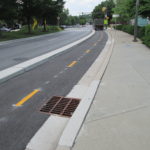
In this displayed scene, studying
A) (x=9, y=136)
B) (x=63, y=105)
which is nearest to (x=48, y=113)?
(x=63, y=105)

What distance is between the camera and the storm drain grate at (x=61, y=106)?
170 inches

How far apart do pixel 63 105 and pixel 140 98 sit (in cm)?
197

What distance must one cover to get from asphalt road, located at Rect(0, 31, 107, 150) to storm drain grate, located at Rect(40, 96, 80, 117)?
0.18m

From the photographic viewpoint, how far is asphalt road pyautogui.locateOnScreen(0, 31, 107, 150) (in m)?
3.34

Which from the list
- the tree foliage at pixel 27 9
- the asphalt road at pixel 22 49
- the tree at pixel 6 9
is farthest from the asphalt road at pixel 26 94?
the tree foliage at pixel 27 9

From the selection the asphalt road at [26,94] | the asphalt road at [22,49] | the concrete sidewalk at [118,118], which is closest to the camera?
the concrete sidewalk at [118,118]

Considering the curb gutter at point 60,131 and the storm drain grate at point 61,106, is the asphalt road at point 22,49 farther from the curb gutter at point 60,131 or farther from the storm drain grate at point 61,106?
the curb gutter at point 60,131

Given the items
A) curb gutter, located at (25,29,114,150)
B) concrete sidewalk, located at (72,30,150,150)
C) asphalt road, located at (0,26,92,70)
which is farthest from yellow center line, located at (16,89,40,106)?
asphalt road, located at (0,26,92,70)

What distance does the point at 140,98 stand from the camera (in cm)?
462

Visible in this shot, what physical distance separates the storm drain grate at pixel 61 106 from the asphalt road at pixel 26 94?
0.18m

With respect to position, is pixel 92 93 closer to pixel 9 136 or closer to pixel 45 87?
pixel 45 87

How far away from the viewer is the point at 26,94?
5.32 metres

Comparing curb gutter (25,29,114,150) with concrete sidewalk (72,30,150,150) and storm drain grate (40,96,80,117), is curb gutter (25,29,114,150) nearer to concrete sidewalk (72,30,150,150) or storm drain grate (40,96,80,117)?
concrete sidewalk (72,30,150,150)

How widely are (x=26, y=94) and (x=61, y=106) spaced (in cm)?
132
